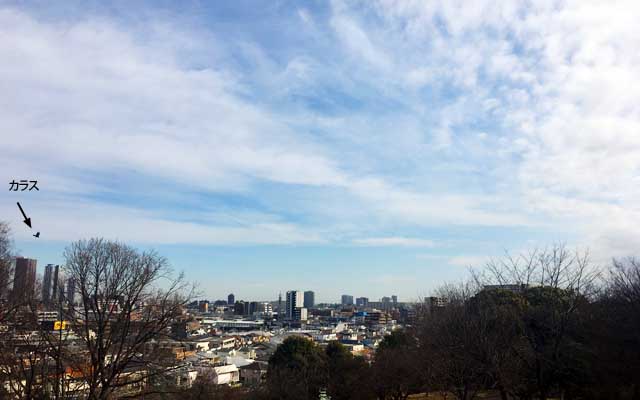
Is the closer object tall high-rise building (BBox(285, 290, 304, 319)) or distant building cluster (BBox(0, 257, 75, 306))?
distant building cluster (BBox(0, 257, 75, 306))

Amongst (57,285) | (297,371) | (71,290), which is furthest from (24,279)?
(297,371)

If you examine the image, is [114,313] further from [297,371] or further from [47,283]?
[297,371]

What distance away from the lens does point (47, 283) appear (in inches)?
703

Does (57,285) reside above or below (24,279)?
below

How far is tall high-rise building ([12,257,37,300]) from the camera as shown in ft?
51.3

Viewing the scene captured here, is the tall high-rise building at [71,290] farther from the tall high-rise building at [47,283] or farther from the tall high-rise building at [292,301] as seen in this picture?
the tall high-rise building at [292,301]

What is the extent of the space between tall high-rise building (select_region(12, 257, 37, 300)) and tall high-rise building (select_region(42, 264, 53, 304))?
0.37 meters

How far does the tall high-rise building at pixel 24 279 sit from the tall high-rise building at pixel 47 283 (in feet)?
1.21

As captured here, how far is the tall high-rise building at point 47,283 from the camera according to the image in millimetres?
16756

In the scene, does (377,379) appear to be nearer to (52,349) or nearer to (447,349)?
(447,349)

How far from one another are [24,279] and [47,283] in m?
0.79

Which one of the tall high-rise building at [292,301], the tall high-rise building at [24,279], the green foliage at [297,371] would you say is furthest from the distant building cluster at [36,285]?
the tall high-rise building at [292,301]

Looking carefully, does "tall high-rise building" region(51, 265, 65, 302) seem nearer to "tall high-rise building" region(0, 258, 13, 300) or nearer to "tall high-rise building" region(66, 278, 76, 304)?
"tall high-rise building" region(66, 278, 76, 304)

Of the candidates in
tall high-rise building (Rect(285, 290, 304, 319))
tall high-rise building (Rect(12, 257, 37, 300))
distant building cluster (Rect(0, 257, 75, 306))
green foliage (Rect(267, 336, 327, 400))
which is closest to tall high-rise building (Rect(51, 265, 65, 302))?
distant building cluster (Rect(0, 257, 75, 306))
